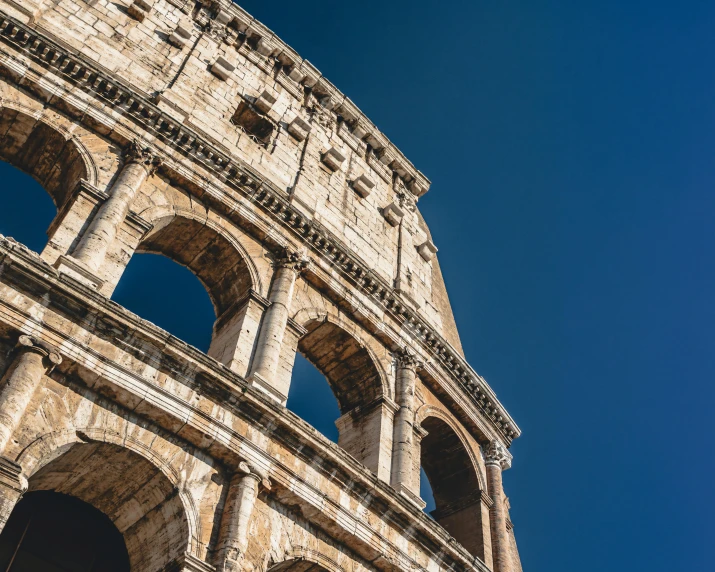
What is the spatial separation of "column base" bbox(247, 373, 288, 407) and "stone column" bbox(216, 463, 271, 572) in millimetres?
1428

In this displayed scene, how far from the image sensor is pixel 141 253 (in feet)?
43.1

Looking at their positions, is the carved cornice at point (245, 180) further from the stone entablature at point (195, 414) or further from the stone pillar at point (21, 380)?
the stone pillar at point (21, 380)

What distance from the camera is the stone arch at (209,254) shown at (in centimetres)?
1275

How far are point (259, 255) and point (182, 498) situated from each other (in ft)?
16.7

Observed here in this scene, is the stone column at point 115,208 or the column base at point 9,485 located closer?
the column base at point 9,485

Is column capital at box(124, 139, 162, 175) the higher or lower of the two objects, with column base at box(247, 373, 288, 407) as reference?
higher

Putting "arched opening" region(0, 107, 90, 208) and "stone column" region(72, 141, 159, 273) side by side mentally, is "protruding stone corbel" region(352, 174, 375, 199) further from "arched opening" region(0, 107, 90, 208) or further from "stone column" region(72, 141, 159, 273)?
"arched opening" region(0, 107, 90, 208)

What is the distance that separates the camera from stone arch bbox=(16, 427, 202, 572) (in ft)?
29.2

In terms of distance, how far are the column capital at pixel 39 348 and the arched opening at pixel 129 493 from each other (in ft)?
3.35

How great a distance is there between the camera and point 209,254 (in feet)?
43.0

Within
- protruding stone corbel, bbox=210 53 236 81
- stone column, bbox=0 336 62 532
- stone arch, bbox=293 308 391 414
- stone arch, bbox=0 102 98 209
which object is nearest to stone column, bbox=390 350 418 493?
stone arch, bbox=293 308 391 414

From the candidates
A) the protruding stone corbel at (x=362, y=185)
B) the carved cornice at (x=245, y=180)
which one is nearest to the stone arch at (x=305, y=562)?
the carved cornice at (x=245, y=180)

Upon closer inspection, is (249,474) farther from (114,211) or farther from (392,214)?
(392,214)

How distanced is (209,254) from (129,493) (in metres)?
4.77
